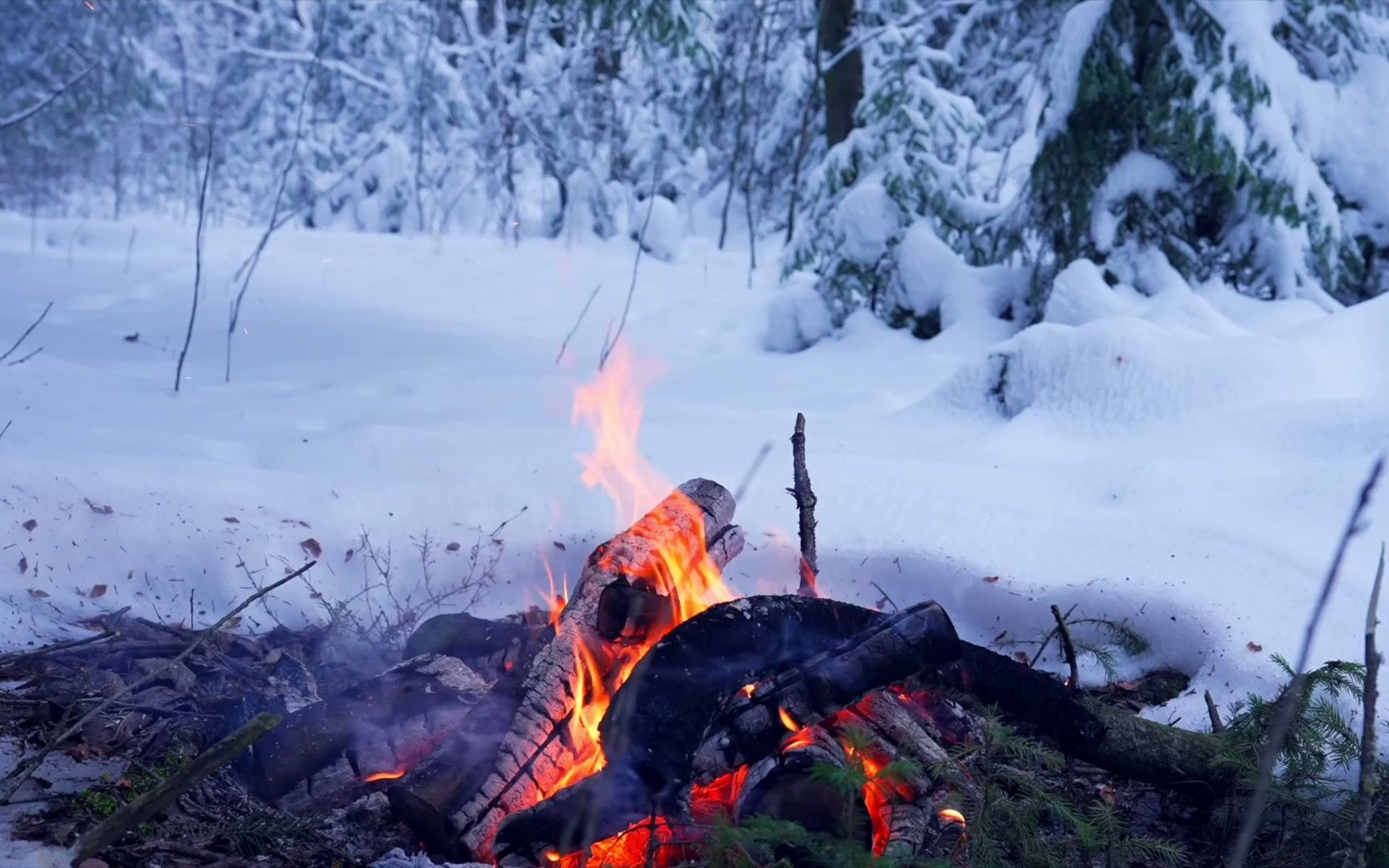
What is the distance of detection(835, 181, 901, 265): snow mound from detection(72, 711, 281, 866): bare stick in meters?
6.41

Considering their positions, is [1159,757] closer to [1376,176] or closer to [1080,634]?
[1080,634]

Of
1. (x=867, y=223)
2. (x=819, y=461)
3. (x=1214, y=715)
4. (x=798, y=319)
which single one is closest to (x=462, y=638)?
(x=819, y=461)

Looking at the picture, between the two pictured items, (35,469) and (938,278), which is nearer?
(35,469)

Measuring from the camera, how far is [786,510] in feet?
13.4

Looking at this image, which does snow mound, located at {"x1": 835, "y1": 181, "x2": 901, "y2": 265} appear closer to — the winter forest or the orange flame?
the winter forest

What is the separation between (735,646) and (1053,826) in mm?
862

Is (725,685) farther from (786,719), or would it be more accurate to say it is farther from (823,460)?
(823,460)

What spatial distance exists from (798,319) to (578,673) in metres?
5.48

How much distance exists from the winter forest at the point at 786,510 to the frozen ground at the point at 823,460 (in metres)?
0.02

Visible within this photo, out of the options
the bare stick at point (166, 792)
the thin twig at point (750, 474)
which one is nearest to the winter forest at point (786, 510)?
the bare stick at point (166, 792)

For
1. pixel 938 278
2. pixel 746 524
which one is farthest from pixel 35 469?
pixel 938 278

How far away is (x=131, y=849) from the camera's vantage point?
2.00 meters

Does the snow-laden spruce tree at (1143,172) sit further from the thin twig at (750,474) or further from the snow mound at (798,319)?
the thin twig at (750,474)

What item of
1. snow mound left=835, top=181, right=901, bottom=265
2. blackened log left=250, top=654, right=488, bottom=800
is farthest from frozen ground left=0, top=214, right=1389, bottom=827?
snow mound left=835, top=181, right=901, bottom=265
